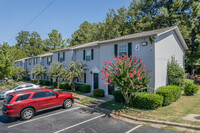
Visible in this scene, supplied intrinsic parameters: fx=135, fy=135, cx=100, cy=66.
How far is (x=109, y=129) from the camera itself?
7055 millimetres

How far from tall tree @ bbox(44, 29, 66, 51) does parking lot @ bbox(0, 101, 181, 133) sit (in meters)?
49.1

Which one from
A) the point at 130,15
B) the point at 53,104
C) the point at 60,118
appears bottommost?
the point at 60,118

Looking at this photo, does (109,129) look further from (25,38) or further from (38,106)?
(25,38)

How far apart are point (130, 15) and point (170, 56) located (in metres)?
19.3

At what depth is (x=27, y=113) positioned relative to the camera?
8.62m

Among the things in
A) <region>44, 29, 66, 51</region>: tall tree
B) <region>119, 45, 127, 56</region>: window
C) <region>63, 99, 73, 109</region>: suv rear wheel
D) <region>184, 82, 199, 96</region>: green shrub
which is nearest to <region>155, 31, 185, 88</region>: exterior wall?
<region>184, 82, 199, 96</region>: green shrub

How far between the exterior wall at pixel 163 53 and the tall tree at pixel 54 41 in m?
47.8

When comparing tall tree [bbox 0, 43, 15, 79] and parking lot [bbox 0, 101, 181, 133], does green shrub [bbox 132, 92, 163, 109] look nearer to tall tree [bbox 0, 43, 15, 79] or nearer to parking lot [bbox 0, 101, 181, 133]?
parking lot [bbox 0, 101, 181, 133]

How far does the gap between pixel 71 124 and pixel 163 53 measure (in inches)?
398

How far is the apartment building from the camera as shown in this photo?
37.5 ft

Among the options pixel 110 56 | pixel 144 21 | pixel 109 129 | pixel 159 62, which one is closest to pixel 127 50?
pixel 110 56

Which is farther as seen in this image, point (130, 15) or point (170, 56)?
point (130, 15)

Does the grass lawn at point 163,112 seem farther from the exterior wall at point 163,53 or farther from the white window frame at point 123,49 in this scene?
the white window frame at point 123,49

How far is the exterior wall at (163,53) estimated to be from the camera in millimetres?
11630
